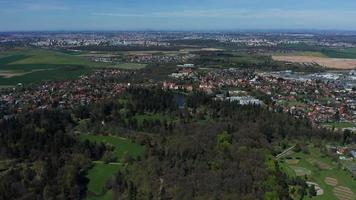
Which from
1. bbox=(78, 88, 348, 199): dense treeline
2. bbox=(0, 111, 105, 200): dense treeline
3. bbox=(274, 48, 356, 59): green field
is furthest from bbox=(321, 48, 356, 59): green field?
bbox=(0, 111, 105, 200): dense treeline

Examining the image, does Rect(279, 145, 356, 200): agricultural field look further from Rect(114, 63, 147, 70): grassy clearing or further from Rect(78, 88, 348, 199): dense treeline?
Rect(114, 63, 147, 70): grassy clearing

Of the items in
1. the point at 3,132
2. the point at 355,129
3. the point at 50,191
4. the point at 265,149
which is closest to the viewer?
the point at 50,191

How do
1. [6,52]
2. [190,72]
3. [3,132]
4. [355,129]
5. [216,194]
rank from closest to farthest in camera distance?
[216,194]
[3,132]
[355,129]
[190,72]
[6,52]

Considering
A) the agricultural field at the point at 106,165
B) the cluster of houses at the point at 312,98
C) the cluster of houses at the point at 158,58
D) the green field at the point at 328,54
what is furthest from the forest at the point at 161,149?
the green field at the point at 328,54

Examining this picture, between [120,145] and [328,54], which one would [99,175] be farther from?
[328,54]

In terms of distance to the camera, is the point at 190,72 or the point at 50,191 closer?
the point at 50,191

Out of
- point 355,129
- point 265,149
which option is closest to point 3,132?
point 265,149

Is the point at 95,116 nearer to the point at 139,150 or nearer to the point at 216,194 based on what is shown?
the point at 139,150
